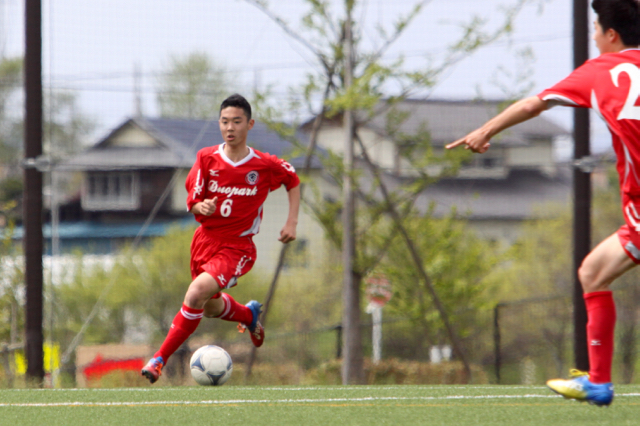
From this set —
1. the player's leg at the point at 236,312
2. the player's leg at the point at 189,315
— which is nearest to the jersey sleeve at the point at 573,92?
the player's leg at the point at 189,315

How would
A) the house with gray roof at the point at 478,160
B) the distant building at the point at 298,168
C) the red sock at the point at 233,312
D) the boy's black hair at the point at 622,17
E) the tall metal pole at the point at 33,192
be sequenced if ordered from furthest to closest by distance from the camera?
1. the distant building at the point at 298,168
2. the house with gray roof at the point at 478,160
3. the tall metal pole at the point at 33,192
4. the red sock at the point at 233,312
5. the boy's black hair at the point at 622,17

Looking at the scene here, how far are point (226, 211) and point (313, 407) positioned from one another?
1.63 meters

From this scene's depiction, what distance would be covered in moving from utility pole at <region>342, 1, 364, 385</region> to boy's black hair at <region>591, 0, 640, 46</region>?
383 cm

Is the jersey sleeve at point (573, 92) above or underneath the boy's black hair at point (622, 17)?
underneath

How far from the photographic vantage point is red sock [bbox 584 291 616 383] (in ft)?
10.6

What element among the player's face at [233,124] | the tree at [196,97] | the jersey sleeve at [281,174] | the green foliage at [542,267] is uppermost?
the tree at [196,97]

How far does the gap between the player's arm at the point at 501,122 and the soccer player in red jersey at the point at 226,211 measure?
194 cm

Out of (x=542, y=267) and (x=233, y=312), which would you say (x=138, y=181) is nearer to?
(x=542, y=267)

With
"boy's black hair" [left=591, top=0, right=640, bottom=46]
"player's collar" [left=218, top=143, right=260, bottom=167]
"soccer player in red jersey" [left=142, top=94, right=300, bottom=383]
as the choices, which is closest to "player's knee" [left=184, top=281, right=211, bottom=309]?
"soccer player in red jersey" [left=142, top=94, right=300, bottom=383]

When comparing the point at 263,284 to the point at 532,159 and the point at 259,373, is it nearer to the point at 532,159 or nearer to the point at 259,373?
the point at 259,373

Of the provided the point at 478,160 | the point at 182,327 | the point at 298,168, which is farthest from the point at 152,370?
the point at 478,160

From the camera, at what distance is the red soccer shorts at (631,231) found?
10.1 ft

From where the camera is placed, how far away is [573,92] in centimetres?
308

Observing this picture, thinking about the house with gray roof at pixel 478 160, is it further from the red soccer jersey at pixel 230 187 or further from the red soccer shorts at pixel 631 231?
the red soccer shorts at pixel 631 231
